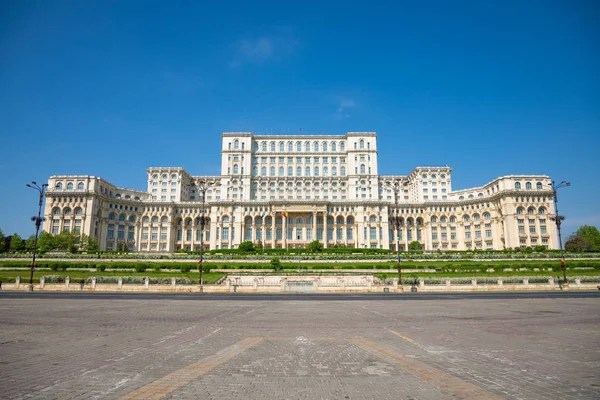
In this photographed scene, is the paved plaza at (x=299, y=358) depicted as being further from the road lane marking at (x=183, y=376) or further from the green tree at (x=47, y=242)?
the green tree at (x=47, y=242)

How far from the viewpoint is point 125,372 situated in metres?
7.12

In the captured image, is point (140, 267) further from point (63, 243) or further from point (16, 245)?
point (16, 245)

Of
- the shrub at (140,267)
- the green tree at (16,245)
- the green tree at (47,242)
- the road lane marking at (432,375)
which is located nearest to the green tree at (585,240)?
the shrub at (140,267)

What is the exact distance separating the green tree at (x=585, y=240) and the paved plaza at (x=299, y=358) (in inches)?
3987

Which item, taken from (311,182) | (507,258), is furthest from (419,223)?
(507,258)

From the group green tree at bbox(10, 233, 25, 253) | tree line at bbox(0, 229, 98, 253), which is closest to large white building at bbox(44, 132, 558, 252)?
green tree at bbox(10, 233, 25, 253)

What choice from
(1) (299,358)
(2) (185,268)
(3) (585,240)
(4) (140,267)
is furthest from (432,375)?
(3) (585,240)

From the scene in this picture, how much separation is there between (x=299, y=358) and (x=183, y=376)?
9.17ft

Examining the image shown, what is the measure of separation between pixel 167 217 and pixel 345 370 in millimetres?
105404

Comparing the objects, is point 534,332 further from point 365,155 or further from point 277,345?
point 365,155

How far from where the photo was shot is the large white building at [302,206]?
92.6 m

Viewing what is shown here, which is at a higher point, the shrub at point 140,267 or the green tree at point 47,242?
the green tree at point 47,242

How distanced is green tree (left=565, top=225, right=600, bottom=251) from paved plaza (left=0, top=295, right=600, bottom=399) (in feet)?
332

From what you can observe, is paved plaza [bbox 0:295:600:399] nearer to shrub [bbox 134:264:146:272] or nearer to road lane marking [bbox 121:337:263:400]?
road lane marking [bbox 121:337:263:400]
